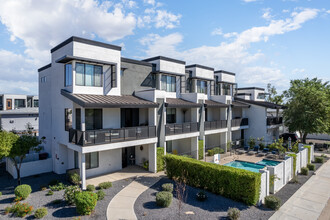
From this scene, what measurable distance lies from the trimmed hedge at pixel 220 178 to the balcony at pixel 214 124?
27.5ft

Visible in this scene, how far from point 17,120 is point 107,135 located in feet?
80.0

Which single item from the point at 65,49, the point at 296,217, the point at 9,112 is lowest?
the point at 296,217

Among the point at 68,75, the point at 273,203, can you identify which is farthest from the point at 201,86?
the point at 273,203

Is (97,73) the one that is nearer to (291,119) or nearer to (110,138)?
(110,138)

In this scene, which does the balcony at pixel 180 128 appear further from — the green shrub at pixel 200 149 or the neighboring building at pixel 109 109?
the green shrub at pixel 200 149

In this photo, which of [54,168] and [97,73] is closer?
[97,73]

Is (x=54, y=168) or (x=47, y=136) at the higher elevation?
(x=47, y=136)

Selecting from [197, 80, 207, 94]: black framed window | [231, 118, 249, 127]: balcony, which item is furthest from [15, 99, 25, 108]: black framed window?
[231, 118, 249, 127]: balcony

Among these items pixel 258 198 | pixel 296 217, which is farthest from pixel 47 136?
pixel 296 217

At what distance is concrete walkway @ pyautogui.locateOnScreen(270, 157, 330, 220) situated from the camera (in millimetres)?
10977

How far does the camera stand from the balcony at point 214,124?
76.7 feet

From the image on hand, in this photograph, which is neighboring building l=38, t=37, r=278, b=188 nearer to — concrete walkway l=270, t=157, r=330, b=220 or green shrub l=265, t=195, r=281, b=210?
green shrub l=265, t=195, r=281, b=210

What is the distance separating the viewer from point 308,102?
26.9 meters

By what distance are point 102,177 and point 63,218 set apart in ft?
20.8
